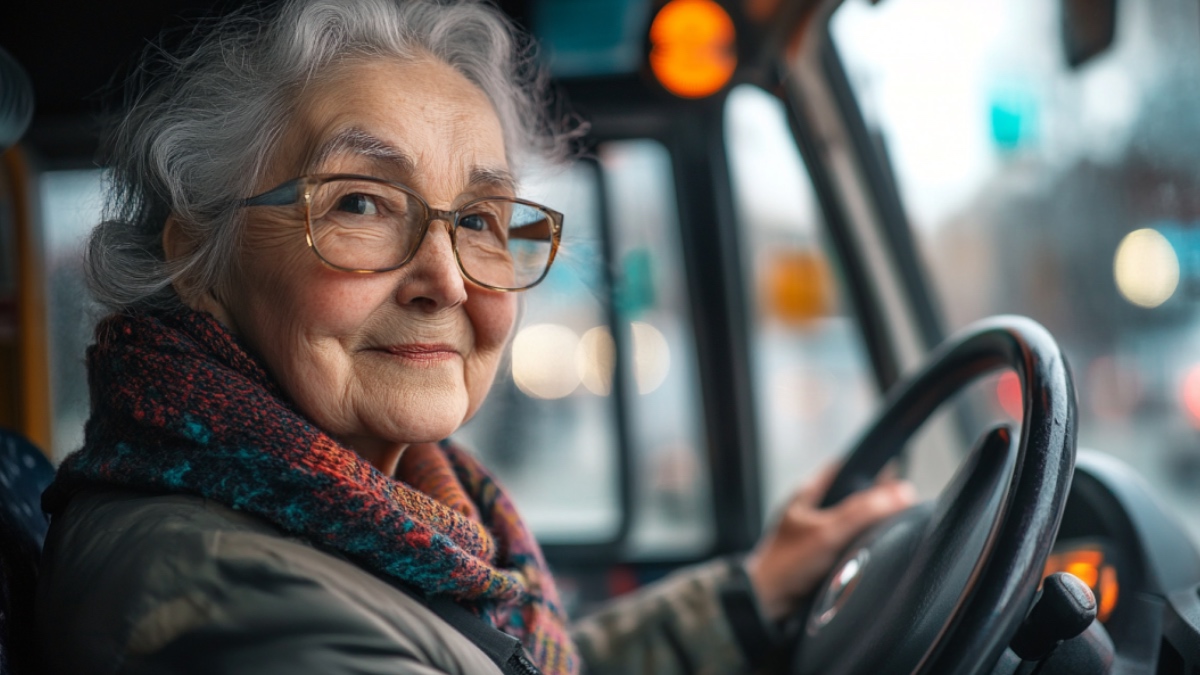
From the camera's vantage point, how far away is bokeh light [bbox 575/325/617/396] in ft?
8.18

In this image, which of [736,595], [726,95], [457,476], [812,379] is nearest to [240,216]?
[457,476]

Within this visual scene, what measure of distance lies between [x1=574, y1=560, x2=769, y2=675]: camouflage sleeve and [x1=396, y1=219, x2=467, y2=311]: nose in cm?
77

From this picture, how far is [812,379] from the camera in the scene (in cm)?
359

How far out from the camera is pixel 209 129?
102cm

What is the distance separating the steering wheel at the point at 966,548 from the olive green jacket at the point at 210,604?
1.34ft

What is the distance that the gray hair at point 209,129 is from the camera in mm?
1004

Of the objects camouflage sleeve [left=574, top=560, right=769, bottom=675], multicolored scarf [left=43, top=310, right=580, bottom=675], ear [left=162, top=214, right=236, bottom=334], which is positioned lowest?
camouflage sleeve [left=574, top=560, right=769, bottom=675]

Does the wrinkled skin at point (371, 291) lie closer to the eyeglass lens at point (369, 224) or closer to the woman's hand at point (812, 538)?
the eyeglass lens at point (369, 224)

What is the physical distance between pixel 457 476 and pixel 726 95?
129 cm

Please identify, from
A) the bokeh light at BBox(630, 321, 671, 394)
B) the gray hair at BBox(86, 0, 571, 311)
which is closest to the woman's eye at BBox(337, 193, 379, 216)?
the gray hair at BBox(86, 0, 571, 311)

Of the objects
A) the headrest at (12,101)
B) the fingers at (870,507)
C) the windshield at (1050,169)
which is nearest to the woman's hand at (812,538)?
the fingers at (870,507)

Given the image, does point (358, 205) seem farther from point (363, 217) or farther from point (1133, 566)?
point (1133, 566)

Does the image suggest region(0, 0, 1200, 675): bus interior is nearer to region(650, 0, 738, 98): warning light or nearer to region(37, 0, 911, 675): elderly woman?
region(650, 0, 738, 98): warning light

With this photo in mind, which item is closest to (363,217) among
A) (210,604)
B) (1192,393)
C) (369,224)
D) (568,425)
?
(369,224)
